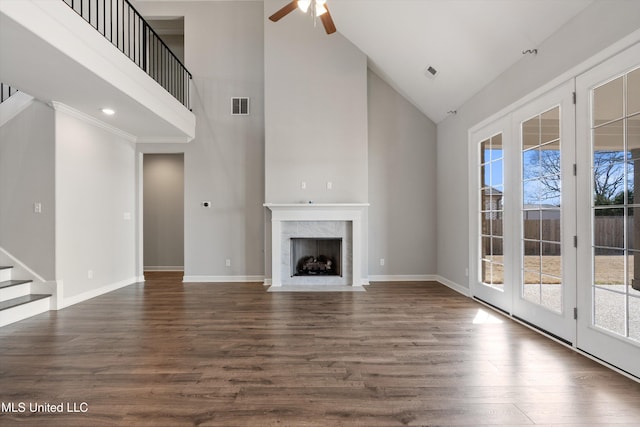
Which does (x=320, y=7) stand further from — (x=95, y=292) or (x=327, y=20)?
(x=95, y=292)

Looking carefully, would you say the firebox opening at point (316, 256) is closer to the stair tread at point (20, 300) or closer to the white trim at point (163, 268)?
the white trim at point (163, 268)

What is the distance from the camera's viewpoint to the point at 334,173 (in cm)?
567

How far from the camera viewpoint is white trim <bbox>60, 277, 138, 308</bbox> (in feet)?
14.3

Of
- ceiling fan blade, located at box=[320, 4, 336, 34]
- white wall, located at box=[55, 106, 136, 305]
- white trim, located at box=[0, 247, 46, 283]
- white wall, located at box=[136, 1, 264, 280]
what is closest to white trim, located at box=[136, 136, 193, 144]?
white wall, located at box=[136, 1, 264, 280]

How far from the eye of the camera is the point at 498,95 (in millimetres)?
3977

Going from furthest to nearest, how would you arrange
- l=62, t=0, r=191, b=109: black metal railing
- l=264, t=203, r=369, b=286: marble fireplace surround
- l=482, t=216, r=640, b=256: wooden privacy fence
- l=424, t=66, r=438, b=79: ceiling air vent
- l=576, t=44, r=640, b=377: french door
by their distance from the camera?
1. l=264, t=203, r=369, b=286: marble fireplace surround
2. l=62, t=0, r=191, b=109: black metal railing
3. l=424, t=66, r=438, b=79: ceiling air vent
4. l=482, t=216, r=640, b=256: wooden privacy fence
5. l=576, t=44, r=640, b=377: french door

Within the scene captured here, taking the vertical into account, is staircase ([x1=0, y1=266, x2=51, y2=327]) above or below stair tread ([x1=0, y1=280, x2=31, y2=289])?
below

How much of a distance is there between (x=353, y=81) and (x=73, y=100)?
414 cm

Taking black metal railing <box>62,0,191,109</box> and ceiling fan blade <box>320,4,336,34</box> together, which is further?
black metal railing <box>62,0,191,109</box>

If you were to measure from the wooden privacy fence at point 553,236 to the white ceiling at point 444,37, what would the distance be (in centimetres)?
178

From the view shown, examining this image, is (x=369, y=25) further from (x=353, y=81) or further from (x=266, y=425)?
(x=266, y=425)

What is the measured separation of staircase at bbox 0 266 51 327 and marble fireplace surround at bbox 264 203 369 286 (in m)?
3.10

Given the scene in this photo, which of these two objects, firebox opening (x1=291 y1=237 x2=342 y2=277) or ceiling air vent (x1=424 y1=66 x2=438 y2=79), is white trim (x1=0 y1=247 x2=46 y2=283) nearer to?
Result: firebox opening (x1=291 y1=237 x2=342 y2=277)

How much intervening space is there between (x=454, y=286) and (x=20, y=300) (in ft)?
19.6
